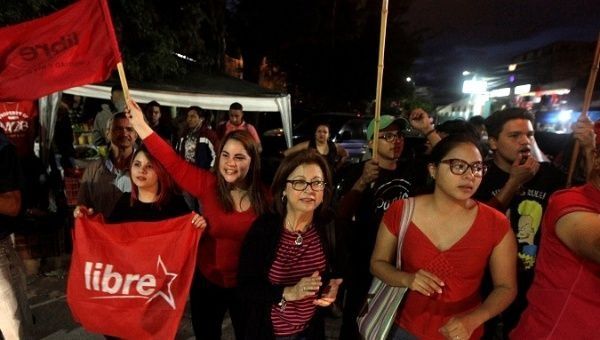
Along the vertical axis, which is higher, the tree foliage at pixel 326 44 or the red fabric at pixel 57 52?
the tree foliage at pixel 326 44

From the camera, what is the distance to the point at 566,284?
175cm

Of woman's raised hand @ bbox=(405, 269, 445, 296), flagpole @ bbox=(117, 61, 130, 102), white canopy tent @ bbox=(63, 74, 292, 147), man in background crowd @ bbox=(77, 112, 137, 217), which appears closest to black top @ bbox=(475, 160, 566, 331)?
woman's raised hand @ bbox=(405, 269, 445, 296)

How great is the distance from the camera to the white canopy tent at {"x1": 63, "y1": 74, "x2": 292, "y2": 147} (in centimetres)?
788

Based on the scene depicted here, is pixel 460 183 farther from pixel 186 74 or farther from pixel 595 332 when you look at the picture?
pixel 186 74

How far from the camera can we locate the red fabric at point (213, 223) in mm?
2793

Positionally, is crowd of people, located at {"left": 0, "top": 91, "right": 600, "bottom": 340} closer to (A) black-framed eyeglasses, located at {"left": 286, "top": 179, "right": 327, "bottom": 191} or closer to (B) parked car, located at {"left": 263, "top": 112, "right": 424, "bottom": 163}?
(A) black-framed eyeglasses, located at {"left": 286, "top": 179, "right": 327, "bottom": 191}

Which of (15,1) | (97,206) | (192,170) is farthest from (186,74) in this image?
(192,170)

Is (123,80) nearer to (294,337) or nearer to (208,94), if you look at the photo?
(294,337)

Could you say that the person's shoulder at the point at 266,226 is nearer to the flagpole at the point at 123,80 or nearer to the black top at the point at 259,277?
the black top at the point at 259,277

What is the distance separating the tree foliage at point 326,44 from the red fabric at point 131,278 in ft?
58.3

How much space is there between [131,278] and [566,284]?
2.44m

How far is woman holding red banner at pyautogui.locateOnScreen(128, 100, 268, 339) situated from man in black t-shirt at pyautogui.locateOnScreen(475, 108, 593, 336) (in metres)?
1.62

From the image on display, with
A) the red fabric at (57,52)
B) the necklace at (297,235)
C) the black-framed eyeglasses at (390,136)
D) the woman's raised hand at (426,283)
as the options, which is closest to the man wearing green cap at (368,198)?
the black-framed eyeglasses at (390,136)

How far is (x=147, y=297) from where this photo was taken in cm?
264
